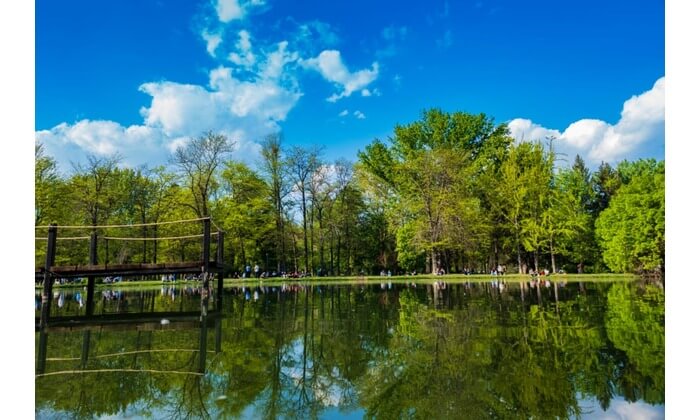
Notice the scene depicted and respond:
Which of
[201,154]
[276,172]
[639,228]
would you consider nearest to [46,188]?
[201,154]

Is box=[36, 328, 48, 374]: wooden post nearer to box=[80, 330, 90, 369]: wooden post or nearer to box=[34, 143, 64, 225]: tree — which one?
box=[80, 330, 90, 369]: wooden post

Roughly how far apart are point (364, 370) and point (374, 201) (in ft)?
115

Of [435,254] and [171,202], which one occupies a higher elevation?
[171,202]

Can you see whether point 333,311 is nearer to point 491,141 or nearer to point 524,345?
point 524,345

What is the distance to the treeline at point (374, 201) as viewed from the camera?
3094 centimetres

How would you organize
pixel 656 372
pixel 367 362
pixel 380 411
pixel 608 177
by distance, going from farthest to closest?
pixel 608 177
pixel 367 362
pixel 656 372
pixel 380 411

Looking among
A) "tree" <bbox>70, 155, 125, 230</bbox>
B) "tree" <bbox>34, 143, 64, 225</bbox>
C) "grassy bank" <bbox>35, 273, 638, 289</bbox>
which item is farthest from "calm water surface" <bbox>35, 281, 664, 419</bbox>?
"tree" <bbox>70, 155, 125, 230</bbox>

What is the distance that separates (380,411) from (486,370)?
1.33 m

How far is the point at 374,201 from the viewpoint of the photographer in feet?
129

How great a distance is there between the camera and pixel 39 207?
28.4 meters

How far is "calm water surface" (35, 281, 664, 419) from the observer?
343cm

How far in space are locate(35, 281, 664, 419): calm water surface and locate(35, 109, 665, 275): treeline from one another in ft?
77.2

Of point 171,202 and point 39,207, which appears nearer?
point 39,207
